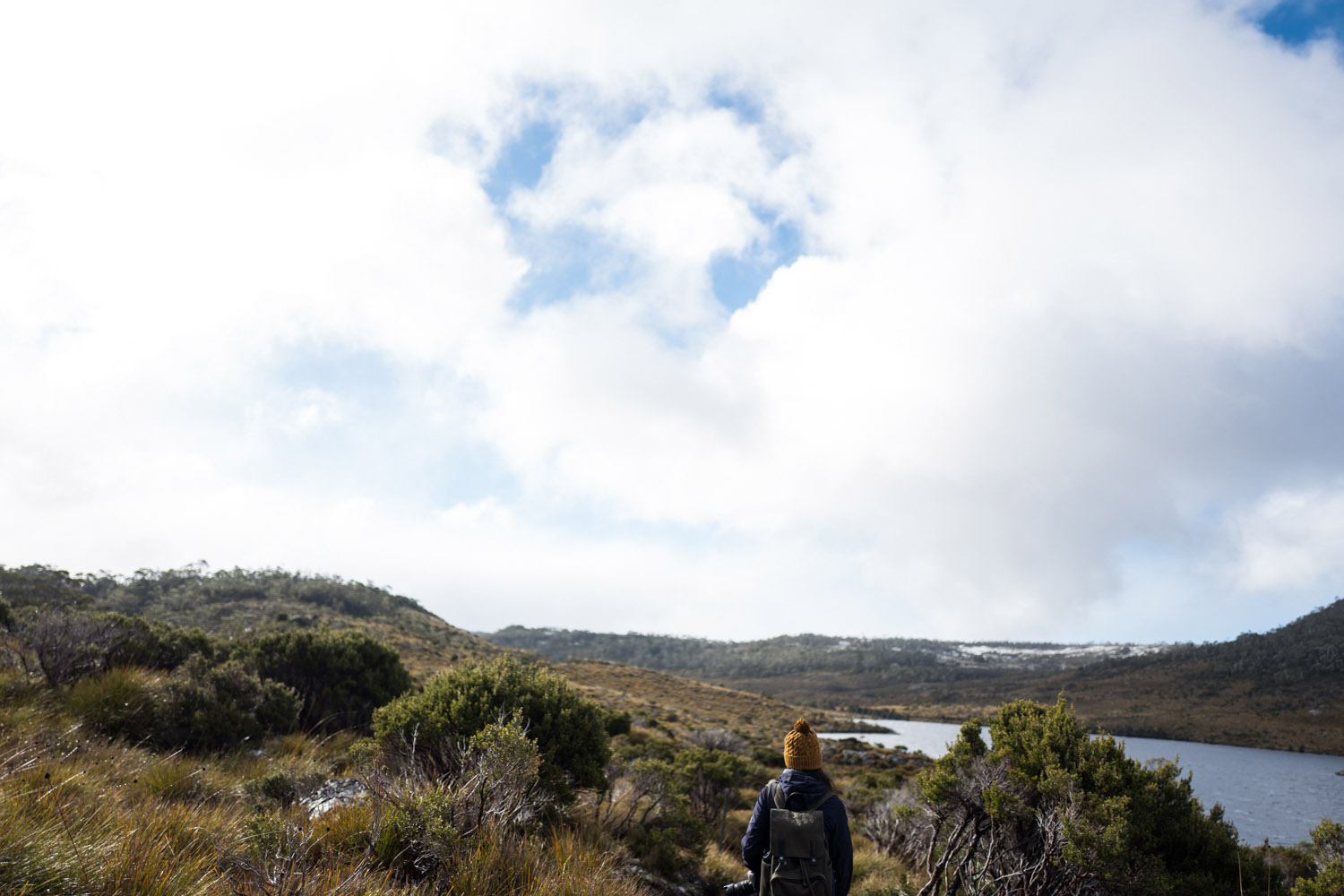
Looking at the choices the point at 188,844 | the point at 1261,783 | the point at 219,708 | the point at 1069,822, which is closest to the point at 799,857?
the point at 188,844

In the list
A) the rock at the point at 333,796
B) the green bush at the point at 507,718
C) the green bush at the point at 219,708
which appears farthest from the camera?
the green bush at the point at 219,708

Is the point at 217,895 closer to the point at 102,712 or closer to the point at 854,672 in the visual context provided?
the point at 102,712

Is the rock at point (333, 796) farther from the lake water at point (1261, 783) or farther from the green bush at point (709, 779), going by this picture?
the lake water at point (1261, 783)

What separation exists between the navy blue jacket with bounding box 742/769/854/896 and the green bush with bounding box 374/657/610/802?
14.5 ft

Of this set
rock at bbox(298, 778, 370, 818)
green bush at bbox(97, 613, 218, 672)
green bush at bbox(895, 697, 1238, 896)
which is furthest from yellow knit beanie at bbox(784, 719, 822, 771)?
green bush at bbox(97, 613, 218, 672)

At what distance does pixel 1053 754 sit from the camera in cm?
834

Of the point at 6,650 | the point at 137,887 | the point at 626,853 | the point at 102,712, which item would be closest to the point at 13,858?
the point at 137,887

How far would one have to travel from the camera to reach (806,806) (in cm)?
490

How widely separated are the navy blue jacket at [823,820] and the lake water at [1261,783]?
28.9 ft

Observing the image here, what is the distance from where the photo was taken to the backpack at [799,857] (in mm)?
4645

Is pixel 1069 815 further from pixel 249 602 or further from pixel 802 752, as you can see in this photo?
pixel 249 602

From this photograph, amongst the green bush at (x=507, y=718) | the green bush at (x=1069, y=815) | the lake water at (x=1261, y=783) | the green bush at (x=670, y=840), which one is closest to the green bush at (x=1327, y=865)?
the green bush at (x=1069, y=815)

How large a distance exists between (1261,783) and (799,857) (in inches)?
2182

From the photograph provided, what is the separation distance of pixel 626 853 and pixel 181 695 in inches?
342
